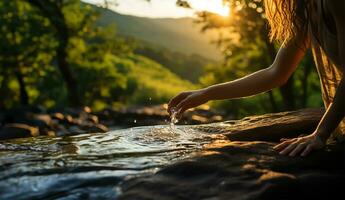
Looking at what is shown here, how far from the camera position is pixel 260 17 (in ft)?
65.1

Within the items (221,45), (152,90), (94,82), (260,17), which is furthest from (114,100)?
(260,17)

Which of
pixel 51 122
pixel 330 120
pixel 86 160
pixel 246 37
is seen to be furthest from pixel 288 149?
pixel 51 122

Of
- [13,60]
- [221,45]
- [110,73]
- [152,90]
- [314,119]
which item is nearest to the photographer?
[314,119]

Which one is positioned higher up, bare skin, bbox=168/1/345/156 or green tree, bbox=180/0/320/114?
green tree, bbox=180/0/320/114

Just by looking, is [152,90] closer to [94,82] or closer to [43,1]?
[94,82]

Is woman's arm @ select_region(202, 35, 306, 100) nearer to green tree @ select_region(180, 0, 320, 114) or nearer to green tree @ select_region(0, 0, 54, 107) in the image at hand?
green tree @ select_region(180, 0, 320, 114)

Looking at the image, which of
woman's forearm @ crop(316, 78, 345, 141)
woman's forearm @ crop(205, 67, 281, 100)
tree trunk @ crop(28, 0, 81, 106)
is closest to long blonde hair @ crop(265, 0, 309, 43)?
woman's forearm @ crop(205, 67, 281, 100)

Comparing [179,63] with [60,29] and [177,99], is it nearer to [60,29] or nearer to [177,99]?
[60,29]

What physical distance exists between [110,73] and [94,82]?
1542mm

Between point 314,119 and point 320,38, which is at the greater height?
point 320,38

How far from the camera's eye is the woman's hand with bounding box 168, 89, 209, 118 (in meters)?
4.07

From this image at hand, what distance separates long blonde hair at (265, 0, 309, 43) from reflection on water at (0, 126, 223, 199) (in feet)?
3.29

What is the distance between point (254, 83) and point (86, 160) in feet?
4.91

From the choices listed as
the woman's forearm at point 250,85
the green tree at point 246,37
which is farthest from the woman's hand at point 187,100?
the green tree at point 246,37
